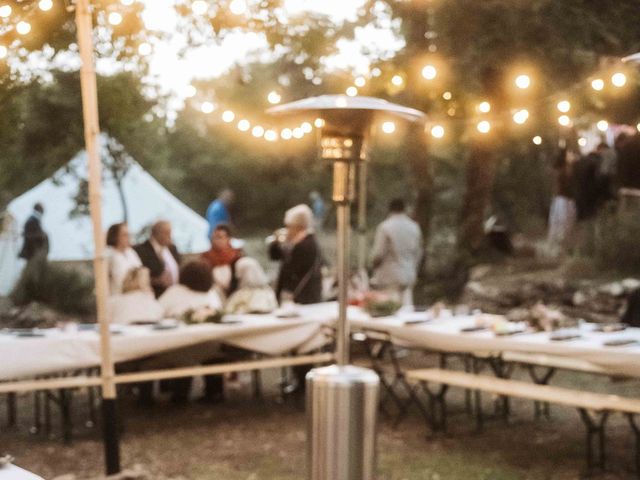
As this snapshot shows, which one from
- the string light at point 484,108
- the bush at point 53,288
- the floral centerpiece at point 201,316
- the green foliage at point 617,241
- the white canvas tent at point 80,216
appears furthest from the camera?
the white canvas tent at point 80,216

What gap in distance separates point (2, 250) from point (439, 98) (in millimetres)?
7007

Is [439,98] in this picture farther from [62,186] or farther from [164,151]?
[164,151]

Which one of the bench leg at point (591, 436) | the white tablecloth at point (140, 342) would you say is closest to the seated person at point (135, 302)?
the white tablecloth at point (140, 342)

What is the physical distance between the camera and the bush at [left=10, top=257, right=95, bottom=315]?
14.6m

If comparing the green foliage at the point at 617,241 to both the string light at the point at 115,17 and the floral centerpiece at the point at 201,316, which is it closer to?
the floral centerpiece at the point at 201,316

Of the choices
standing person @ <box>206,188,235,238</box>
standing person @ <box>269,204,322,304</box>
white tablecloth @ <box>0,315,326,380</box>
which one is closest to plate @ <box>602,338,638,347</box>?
white tablecloth @ <box>0,315,326,380</box>

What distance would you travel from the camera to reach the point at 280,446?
750 cm

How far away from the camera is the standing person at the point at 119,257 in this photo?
8695 millimetres

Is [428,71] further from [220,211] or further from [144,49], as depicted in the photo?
[220,211]

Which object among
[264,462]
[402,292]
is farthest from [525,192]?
[264,462]

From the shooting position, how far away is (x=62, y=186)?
52.2ft

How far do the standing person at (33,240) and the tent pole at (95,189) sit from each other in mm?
8759

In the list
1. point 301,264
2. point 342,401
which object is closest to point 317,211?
point 301,264

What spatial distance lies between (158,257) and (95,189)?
297 centimetres
